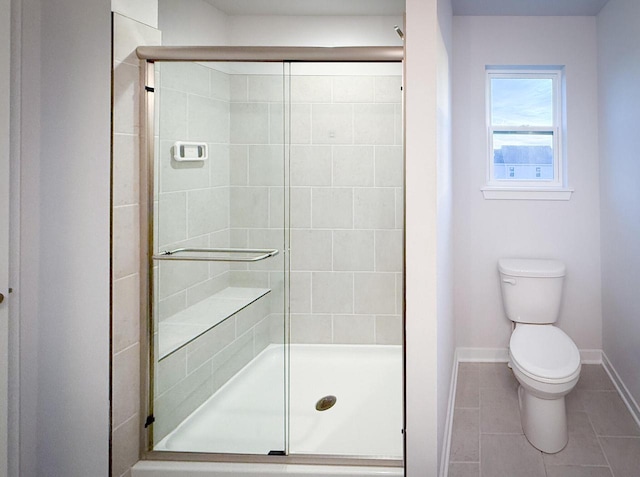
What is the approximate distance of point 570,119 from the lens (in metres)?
3.69

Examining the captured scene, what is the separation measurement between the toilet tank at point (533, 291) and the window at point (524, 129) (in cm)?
61

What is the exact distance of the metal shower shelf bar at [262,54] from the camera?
2076 millimetres

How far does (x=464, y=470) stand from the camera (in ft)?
8.10

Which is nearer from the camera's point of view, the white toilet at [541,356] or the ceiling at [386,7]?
the white toilet at [541,356]

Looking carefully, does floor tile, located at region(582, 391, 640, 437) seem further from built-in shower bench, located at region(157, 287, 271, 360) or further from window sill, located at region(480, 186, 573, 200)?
built-in shower bench, located at region(157, 287, 271, 360)

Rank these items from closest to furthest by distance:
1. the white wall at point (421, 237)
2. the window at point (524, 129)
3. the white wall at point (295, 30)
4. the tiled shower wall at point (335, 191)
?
the white wall at point (421, 237), the tiled shower wall at point (335, 191), the white wall at point (295, 30), the window at point (524, 129)

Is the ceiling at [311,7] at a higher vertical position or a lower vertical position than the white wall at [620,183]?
higher

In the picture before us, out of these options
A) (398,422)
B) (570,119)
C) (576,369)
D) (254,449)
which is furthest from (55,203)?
(570,119)

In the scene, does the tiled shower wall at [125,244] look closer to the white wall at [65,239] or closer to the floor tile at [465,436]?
the white wall at [65,239]

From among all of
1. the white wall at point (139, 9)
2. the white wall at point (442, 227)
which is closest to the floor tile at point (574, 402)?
the white wall at point (442, 227)

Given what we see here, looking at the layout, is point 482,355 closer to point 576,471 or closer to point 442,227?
point 576,471

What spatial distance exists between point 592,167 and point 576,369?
5.61 ft

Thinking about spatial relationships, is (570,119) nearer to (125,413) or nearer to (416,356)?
(416,356)

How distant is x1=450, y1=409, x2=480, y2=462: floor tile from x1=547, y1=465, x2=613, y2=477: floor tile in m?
0.33
